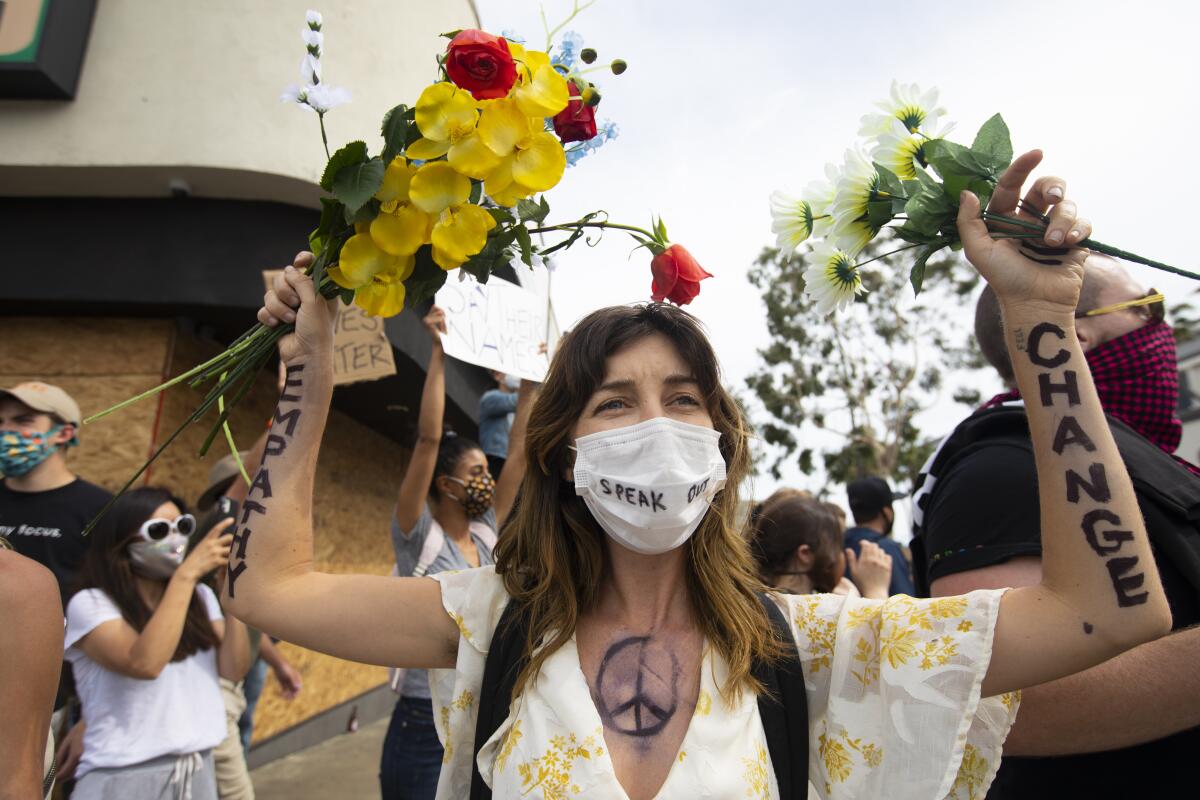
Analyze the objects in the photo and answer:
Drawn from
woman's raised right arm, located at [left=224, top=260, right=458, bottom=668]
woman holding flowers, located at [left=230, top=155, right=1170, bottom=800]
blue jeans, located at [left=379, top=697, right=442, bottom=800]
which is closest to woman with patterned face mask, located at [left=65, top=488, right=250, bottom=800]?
blue jeans, located at [left=379, top=697, right=442, bottom=800]

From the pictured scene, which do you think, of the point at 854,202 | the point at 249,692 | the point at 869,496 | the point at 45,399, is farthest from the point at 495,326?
the point at 249,692

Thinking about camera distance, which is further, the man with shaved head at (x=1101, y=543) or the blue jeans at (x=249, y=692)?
the blue jeans at (x=249, y=692)

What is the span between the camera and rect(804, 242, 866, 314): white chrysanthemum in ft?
5.10

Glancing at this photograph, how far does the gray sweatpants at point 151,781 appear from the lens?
8.43 ft

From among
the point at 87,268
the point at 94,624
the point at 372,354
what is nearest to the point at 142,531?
the point at 94,624

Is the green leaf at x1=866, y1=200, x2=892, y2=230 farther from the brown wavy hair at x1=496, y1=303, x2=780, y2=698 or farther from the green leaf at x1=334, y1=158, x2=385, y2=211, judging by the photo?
the green leaf at x1=334, y1=158, x2=385, y2=211

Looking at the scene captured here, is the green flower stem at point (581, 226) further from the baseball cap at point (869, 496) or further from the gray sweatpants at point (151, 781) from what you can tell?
the baseball cap at point (869, 496)

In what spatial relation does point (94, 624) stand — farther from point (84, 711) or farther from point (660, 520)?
point (660, 520)

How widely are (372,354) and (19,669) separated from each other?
2368mm

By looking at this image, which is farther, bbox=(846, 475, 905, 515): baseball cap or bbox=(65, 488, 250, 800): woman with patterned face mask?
bbox=(846, 475, 905, 515): baseball cap

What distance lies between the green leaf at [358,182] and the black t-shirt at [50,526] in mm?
2538

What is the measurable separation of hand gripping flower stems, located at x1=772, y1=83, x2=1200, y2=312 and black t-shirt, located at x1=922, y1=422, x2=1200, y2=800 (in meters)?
0.50

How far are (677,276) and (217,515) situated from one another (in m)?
2.85

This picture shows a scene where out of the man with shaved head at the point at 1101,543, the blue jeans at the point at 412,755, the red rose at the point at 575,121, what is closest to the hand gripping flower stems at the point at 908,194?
the man with shaved head at the point at 1101,543
